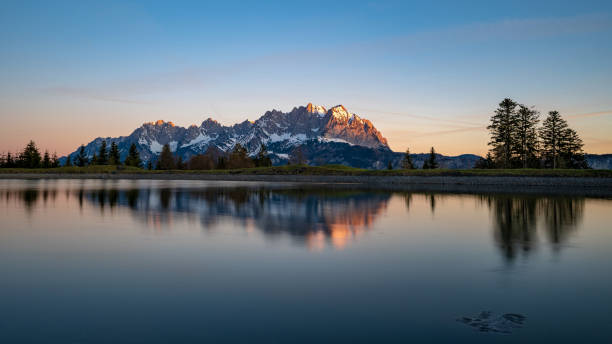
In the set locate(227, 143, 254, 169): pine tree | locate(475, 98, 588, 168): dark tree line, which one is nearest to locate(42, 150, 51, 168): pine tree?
locate(227, 143, 254, 169): pine tree

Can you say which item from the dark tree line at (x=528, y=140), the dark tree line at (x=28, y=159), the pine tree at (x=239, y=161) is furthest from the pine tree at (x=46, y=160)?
the dark tree line at (x=528, y=140)

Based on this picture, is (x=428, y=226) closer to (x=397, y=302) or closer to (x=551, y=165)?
(x=397, y=302)

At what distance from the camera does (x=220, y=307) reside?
7652 mm

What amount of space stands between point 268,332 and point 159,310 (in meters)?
2.33

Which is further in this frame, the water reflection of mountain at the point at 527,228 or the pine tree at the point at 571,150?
the pine tree at the point at 571,150

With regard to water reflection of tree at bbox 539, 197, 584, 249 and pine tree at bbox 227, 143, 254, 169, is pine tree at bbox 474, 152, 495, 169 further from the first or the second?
water reflection of tree at bbox 539, 197, 584, 249

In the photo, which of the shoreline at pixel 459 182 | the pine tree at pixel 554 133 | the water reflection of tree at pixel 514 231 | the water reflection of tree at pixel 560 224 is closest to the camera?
the water reflection of tree at pixel 514 231

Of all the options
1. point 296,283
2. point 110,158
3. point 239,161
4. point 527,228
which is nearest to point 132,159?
point 110,158

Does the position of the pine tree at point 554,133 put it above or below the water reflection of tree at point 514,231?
above

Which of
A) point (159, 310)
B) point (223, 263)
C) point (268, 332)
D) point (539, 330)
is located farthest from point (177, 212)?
point (539, 330)

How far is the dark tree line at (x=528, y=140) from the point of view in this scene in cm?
9256

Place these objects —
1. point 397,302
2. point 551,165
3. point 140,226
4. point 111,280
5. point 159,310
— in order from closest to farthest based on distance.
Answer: point 159,310, point 397,302, point 111,280, point 140,226, point 551,165

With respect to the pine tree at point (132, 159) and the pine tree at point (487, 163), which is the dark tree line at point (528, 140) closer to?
the pine tree at point (487, 163)

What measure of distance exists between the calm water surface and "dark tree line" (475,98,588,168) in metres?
82.4
